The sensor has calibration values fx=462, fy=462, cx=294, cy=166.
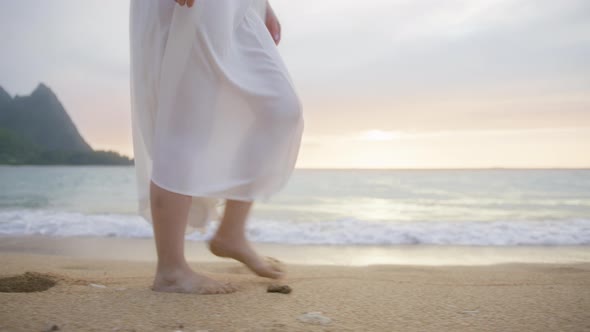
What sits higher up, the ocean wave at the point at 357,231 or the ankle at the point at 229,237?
the ankle at the point at 229,237

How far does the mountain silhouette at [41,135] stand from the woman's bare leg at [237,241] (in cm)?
2611

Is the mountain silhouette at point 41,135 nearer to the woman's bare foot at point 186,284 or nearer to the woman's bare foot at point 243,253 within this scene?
the woman's bare foot at point 243,253

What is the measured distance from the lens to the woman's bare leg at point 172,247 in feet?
5.26

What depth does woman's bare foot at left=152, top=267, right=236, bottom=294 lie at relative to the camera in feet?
5.23

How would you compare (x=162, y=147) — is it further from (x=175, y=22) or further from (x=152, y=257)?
(x=152, y=257)

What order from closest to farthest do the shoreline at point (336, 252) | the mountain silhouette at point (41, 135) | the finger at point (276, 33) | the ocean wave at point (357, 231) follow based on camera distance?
the finger at point (276, 33), the shoreline at point (336, 252), the ocean wave at point (357, 231), the mountain silhouette at point (41, 135)

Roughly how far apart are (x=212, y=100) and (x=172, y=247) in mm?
541

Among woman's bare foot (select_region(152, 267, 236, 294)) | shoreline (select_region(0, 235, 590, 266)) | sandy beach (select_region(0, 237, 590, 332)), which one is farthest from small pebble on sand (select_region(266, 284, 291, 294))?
shoreline (select_region(0, 235, 590, 266))

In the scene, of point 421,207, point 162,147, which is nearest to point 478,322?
point 162,147

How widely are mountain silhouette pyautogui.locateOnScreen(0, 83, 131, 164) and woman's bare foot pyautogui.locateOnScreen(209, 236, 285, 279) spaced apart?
26114mm

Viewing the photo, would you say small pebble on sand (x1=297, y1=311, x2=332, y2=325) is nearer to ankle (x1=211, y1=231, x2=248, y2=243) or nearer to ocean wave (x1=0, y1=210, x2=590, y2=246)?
ankle (x1=211, y1=231, x2=248, y2=243)

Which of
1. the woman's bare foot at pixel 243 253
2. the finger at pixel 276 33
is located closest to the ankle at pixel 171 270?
the woman's bare foot at pixel 243 253

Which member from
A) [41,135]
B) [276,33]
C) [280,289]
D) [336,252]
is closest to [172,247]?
[280,289]

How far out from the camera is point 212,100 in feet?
5.45
